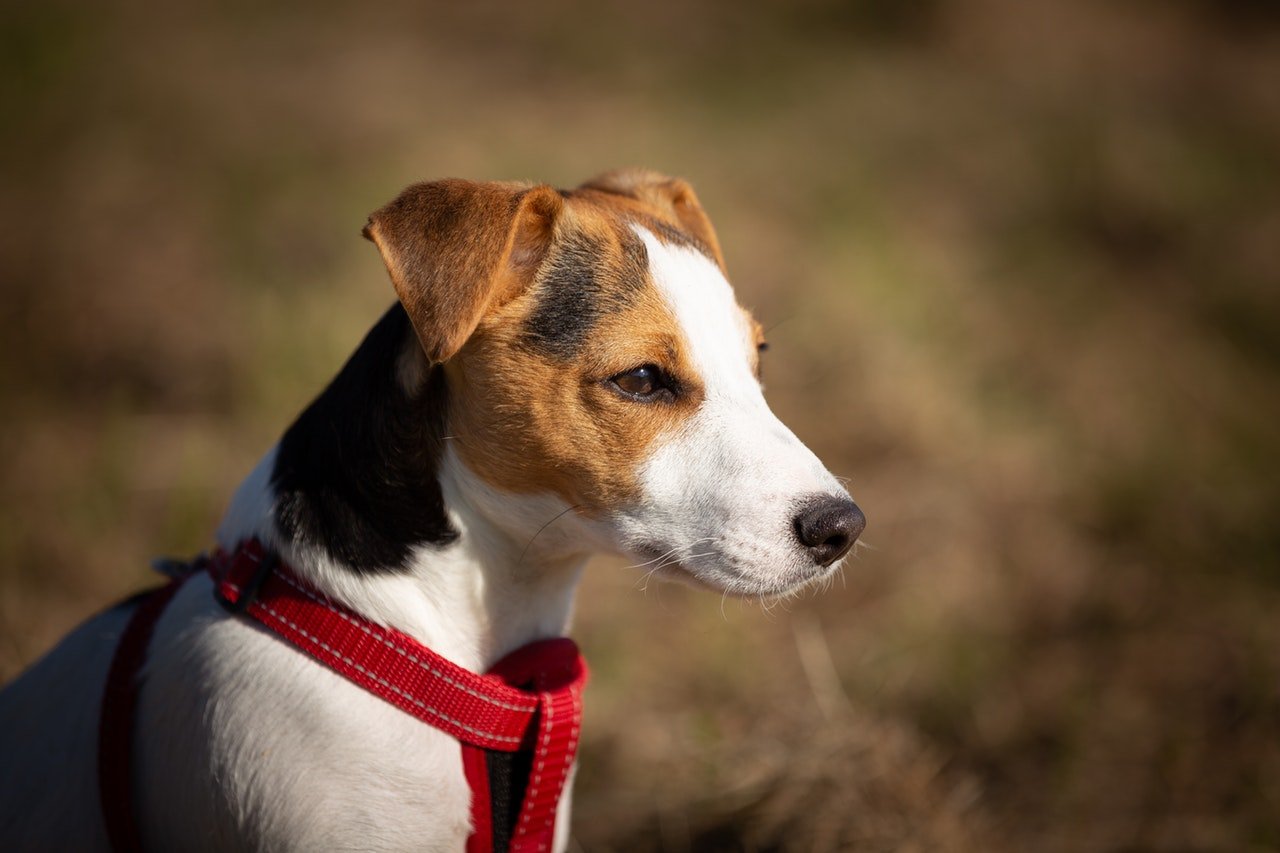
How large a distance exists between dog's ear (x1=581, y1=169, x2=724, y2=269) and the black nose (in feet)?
3.60

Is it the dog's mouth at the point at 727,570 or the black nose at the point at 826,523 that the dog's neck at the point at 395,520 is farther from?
the black nose at the point at 826,523

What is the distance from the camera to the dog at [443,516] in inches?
80.7

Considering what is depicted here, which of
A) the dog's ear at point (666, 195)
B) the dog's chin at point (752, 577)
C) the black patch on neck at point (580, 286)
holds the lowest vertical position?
the dog's chin at point (752, 577)

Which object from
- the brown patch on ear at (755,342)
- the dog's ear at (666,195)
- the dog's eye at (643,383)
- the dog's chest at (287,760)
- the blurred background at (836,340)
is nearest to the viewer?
the dog's chest at (287,760)

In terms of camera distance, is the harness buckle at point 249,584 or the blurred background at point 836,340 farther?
the blurred background at point 836,340

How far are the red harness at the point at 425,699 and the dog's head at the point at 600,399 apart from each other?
1.26 ft

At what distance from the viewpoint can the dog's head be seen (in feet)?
6.87

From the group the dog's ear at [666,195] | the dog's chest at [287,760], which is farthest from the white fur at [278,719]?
the dog's ear at [666,195]

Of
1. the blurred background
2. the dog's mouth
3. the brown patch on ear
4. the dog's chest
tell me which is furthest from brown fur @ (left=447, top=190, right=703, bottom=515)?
the blurred background

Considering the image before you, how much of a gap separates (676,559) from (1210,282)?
839 cm

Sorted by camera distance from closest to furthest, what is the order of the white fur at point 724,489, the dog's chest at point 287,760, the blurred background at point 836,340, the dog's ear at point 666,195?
the dog's chest at point 287,760
the white fur at point 724,489
the dog's ear at point 666,195
the blurred background at point 836,340

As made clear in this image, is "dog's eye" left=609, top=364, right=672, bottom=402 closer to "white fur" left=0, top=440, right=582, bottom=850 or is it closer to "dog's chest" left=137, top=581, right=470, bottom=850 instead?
"white fur" left=0, top=440, right=582, bottom=850

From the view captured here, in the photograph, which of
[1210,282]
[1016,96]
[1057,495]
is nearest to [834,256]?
[1057,495]

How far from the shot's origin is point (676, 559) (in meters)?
2.21
